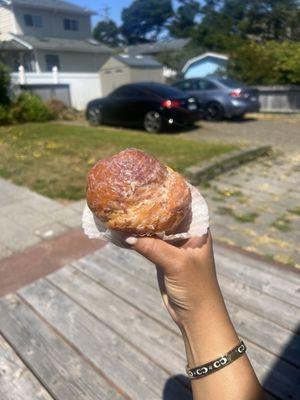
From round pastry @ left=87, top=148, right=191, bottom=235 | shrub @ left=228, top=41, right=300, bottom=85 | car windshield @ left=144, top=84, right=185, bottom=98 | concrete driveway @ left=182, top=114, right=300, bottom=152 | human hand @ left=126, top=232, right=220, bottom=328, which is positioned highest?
shrub @ left=228, top=41, right=300, bottom=85

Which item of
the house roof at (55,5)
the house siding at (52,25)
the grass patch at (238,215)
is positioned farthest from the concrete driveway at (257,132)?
the house roof at (55,5)

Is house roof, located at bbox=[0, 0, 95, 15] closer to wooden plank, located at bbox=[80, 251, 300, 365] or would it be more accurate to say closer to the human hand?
wooden plank, located at bbox=[80, 251, 300, 365]

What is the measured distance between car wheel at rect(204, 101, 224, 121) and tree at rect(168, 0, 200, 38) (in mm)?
57060

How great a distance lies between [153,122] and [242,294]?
31.4 ft

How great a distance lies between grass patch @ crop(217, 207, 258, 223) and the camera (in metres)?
4.84

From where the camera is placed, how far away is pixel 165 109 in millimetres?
11500

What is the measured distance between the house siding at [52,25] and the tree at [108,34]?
56661 mm

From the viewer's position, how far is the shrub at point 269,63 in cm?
1667

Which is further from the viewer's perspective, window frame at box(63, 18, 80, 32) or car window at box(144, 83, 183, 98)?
window frame at box(63, 18, 80, 32)

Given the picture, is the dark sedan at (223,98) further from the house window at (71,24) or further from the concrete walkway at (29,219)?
the house window at (71,24)

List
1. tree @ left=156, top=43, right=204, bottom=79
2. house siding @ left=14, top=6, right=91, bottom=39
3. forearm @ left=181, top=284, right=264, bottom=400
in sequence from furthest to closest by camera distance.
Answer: tree @ left=156, top=43, right=204, bottom=79 → house siding @ left=14, top=6, right=91, bottom=39 → forearm @ left=181, top=284, right=264, bottom=400

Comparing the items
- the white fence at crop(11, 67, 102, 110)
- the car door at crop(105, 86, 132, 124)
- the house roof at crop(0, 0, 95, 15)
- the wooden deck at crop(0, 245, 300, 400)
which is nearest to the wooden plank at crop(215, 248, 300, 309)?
the wooden deck at crop(0, 245, 300, 400)

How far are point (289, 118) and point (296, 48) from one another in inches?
137

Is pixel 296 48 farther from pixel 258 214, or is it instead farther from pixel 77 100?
pixel 258 214
